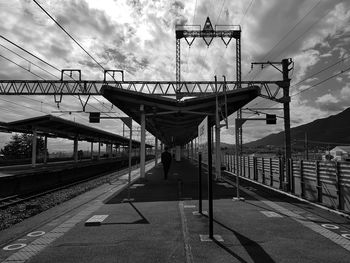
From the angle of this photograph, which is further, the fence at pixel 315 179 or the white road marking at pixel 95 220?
the fence at pixel 315 179

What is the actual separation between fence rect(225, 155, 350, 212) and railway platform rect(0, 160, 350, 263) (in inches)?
22.9

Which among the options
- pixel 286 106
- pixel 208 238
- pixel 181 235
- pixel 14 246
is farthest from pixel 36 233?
pixel 286 106

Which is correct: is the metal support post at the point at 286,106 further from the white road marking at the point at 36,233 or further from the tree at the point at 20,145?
the tree at the point at 20,145

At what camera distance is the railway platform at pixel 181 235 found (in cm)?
539

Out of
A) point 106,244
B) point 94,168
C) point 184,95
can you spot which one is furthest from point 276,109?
point 106,244

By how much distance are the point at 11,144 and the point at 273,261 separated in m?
96.7

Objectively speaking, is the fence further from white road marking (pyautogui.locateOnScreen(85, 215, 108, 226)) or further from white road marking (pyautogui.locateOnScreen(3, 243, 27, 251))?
white road marking (pyautogui.locateOnScreen(3, 243, 27, 251))

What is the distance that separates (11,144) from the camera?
9125 cm

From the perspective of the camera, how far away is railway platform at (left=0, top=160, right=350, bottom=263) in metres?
5.39

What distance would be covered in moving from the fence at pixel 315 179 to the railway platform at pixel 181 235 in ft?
1.91

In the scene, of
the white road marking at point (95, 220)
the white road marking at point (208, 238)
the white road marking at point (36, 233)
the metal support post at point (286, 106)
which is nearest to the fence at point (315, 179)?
the white road marking at point (208, 238)

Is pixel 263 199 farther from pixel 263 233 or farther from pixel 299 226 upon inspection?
pixel 263 233

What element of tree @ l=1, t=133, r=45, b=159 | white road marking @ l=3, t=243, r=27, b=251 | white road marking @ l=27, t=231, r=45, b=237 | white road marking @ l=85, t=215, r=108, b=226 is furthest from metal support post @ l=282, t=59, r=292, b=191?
tree @ l=1, t=133, r=45, b=159

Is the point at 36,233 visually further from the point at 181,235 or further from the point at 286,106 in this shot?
the point at 286,106
